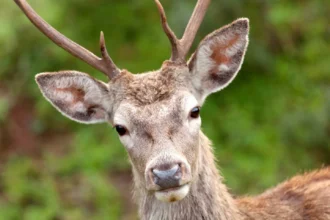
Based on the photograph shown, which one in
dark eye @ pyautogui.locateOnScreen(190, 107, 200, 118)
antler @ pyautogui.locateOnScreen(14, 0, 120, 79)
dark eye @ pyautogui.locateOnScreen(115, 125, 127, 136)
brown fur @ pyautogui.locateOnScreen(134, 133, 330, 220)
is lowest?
brown fur @ pyautogui.locateOnScreen(134, 133, 330, 220)

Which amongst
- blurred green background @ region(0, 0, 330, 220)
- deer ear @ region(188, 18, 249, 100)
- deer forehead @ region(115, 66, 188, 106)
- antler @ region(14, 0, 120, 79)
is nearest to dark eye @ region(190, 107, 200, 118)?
deer forehead @ region(115, 66, 188, 106)

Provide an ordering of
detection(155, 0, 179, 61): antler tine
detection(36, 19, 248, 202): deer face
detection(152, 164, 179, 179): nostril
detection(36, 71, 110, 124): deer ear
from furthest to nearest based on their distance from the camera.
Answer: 1. detection(36, 71, 110, 124): deer ear
2. detection(155, 0, 179, 61): antler tine
3. detection(36, 19, 248, 202): deer face
4. detection(152, 164, 179, 179): nostril

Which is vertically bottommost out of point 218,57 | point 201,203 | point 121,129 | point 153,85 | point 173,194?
point 201,203

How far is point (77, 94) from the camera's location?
5359 mm

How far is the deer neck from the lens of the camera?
16.1 feet

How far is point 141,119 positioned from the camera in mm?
4781

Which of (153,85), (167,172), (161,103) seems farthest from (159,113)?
(167,172)

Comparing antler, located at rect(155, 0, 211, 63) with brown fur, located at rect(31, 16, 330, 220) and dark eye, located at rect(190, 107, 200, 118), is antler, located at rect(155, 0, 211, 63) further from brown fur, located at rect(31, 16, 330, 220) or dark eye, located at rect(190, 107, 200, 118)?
dark eye, located at rect(190, 107, 200, 118)

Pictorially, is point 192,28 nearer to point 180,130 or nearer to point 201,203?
point 180,130

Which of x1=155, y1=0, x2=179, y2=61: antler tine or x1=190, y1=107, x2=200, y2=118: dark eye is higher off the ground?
x1=155, y1=0, x2=179, y2=61: antler tine

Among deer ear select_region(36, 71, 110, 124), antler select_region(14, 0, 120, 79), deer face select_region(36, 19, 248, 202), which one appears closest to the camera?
deer face select_region(36, 19, 248, 202)

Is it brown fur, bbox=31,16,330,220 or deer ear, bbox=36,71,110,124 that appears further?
deer ear, bbox=36,71,110,124

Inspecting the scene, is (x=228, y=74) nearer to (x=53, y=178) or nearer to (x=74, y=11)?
(x=53, y=178)

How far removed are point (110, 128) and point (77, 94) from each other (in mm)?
3575
